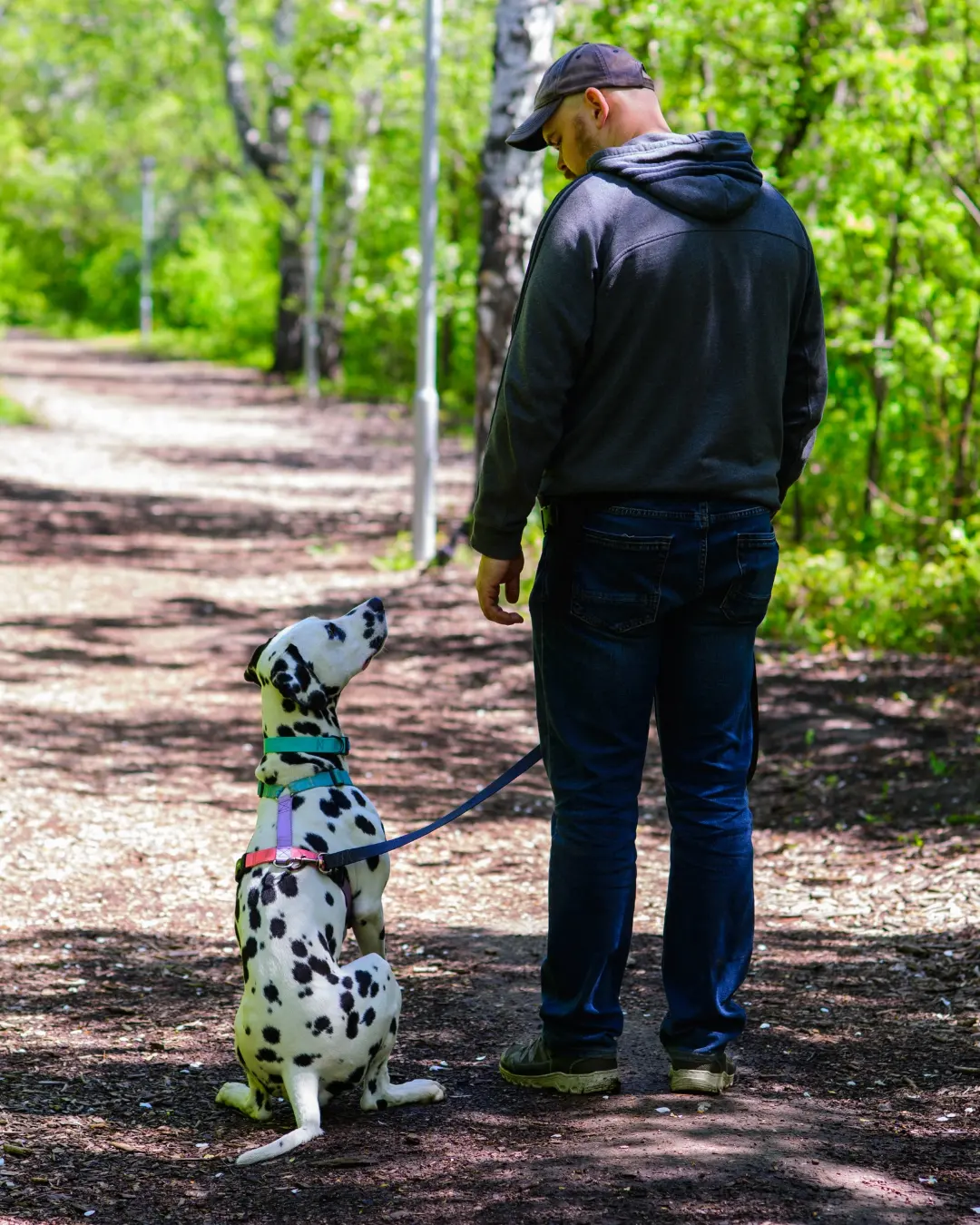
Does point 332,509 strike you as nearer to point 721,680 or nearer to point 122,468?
point 122,468

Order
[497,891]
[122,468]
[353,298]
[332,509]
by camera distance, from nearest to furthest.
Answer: [497,891] → [332,509] → [122,468] → [353,298]

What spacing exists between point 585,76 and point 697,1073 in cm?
226

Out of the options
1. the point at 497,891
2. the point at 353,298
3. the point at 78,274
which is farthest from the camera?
the point at 78,274

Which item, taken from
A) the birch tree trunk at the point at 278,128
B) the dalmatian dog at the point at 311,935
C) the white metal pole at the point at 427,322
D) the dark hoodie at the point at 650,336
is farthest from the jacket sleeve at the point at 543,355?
the birch tree trunk at the point at 278,128

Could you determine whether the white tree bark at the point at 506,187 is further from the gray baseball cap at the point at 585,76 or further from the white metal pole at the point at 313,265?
the white metal pole at the point at 313,265

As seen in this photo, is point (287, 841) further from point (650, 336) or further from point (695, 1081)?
point (650, 336)

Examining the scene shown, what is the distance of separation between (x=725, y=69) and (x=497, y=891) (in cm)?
757

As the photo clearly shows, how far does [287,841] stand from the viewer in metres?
3.44

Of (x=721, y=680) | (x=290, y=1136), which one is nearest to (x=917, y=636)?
(x=721, y=680)

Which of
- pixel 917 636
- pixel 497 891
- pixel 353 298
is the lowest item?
pixel 497 891

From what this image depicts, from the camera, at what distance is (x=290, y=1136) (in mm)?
3236

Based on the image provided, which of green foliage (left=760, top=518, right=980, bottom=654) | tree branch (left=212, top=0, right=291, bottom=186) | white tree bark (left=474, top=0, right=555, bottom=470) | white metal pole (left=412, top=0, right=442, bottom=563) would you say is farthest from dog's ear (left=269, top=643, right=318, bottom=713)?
tree branch (left=212, top=0, right=291, bottom=186)

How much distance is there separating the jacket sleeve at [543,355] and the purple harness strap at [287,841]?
30.8 inches

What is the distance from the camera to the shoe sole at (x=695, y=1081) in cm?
349
